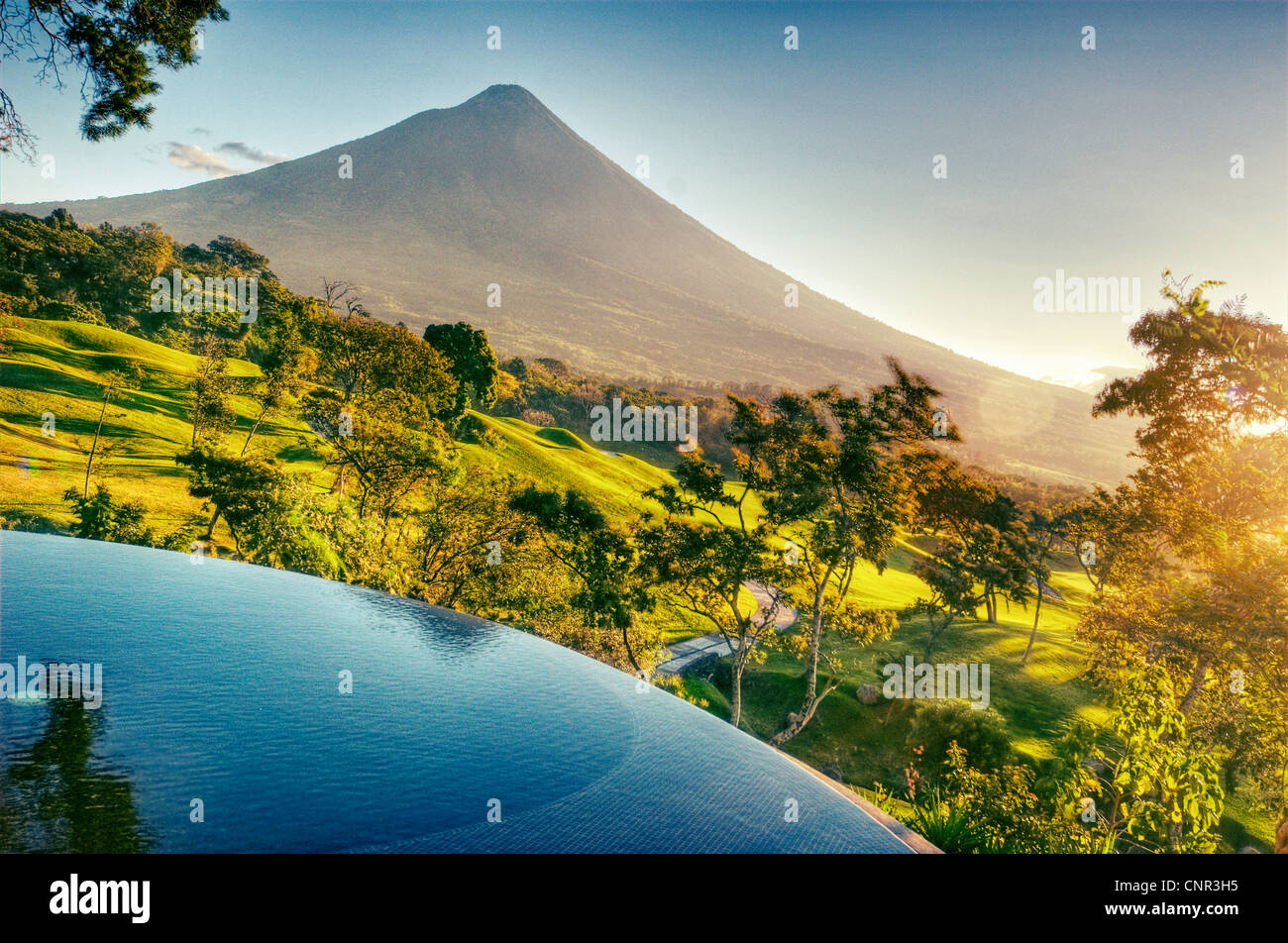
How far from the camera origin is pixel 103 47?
7.20 m

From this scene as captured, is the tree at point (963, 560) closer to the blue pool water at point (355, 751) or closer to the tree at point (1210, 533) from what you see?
the tree at point (1210, 533)

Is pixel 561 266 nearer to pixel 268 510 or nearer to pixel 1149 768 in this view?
pixel 268 510

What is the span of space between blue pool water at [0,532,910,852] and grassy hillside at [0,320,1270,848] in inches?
454

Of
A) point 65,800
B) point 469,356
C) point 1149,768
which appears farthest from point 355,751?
point 469,356

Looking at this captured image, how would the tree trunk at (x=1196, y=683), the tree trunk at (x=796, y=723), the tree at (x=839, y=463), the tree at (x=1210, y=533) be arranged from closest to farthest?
the tree at (x=1210, y=533) < the tree trunk at (x=1196, y=683) < the tree at (x=839, y=463) < the tree trunk at (x=796, y=723)

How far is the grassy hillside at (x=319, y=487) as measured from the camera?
57.9 ft

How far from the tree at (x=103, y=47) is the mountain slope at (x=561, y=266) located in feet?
371

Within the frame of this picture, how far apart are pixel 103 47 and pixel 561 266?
168 metres

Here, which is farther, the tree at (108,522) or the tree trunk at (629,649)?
the tree trunk at (629,649)

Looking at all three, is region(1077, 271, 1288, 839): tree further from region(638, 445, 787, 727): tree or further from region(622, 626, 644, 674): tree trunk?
region(622, 626, 644, 674): tree trunk

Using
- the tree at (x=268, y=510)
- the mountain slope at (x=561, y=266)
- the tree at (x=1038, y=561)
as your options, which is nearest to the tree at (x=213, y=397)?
the tree at (x=268, y=510)

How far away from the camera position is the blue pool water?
12.1 feet
